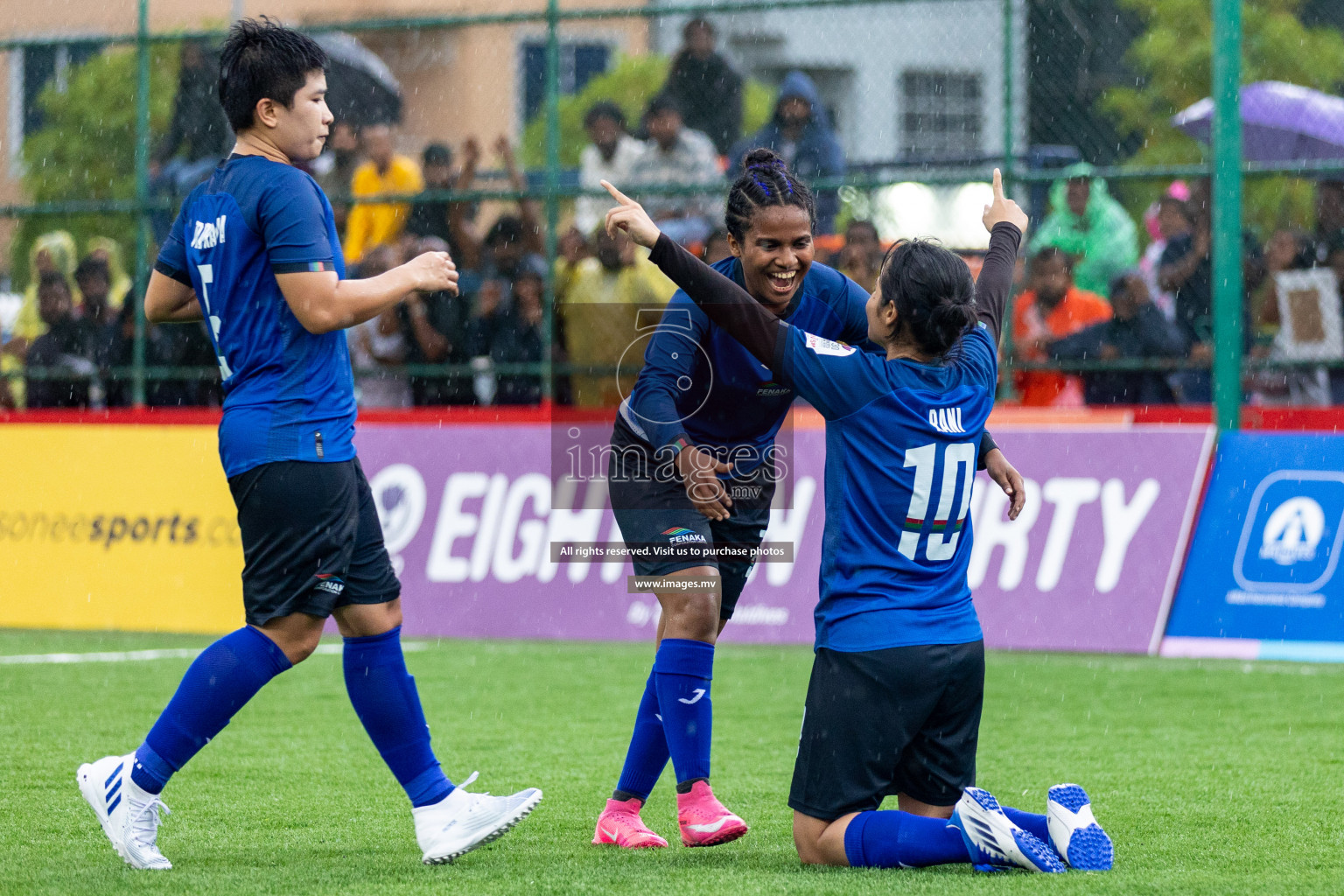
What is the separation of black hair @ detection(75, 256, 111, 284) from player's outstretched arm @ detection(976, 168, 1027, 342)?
8.01m

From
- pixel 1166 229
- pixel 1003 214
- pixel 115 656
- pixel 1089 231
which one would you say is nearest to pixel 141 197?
pixel 115 656

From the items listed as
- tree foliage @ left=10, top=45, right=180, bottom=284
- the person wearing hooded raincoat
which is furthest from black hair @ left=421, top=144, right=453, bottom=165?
the person wearing hooded raincoat

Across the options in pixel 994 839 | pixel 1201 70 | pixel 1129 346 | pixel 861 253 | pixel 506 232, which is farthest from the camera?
pixel 1201 70

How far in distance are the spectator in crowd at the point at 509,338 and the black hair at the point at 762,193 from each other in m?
5.80

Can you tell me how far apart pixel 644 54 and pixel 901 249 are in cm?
930

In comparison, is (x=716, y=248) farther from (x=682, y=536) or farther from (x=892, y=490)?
(x=892, y=490)

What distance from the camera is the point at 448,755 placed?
19.7ft

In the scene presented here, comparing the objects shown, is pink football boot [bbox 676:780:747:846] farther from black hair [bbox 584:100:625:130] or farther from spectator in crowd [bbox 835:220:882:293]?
black hair [bbox 584:100:625:130]

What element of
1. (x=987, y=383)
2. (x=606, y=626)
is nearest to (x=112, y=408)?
(x=606, y=626)

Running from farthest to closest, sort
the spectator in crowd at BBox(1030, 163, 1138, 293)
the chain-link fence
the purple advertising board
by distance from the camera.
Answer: the spectator in crowd at BBox(1030, 163, 1138, 293) → the chain-link fence → the purple advertising board

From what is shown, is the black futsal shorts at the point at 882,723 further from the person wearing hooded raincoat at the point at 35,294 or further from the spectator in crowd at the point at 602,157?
the person wearing hooded raincoat at the point at 35,294

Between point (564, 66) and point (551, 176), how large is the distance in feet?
4.49

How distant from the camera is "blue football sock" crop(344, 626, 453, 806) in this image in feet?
14.3

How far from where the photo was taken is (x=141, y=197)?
36.9 feet
